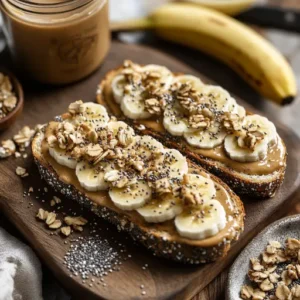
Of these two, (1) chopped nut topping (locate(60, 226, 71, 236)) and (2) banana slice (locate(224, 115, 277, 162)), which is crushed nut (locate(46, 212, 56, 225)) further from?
(2) banana slice (locate(224, 115, 277, 162))

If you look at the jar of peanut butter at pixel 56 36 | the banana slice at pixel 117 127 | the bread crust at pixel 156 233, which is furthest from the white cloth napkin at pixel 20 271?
the jar of peanut butter at pixel 56 36

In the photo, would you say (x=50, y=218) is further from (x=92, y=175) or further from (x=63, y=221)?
(x=92, y=175)

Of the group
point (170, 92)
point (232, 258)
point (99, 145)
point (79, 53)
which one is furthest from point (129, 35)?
point (232, 258)

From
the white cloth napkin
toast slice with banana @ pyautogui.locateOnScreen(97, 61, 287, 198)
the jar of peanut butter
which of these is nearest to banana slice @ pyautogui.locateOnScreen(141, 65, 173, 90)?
toast slice with banana @ pyautogui.locateOnScreen(97, 61, 287, 198)

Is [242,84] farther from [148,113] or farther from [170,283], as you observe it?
[170,283]

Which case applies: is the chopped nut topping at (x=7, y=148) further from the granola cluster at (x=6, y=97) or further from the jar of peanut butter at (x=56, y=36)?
the jar of peanut butter at (x=56, y=36)

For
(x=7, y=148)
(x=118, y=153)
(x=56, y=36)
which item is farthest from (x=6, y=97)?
(x=118, y=153)
